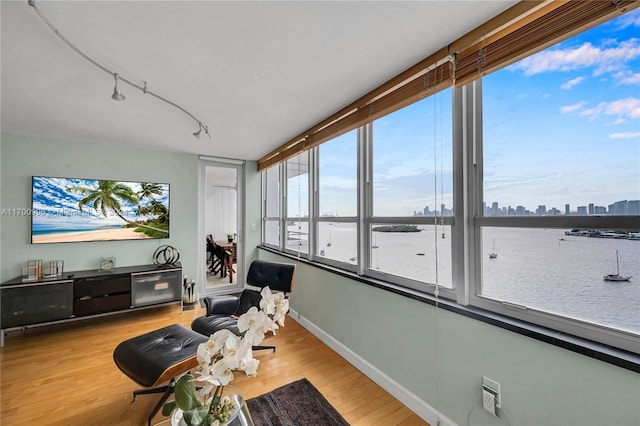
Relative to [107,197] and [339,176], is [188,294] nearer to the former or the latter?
[107,197]

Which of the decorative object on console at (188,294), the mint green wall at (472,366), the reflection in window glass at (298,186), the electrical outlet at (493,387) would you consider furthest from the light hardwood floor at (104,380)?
the reflection in window glass at (298,186)

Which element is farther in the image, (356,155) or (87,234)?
(87,234)

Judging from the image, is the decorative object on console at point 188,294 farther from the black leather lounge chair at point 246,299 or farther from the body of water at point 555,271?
the body of water at point 555,271

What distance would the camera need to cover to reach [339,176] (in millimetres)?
2896

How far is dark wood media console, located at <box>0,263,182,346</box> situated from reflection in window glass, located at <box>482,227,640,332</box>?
383cm

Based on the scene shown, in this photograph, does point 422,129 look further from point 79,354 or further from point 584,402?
point 79,354

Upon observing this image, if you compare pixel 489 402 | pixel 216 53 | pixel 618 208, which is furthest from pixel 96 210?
pixel 618 208

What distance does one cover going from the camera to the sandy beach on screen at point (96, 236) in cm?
329

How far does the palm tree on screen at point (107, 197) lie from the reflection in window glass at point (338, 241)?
2.74 m

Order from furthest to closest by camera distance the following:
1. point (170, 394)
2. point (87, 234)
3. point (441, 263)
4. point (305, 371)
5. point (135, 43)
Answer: point (87, 234) → point (305, 371) → point (170, 394) → point (441, 263) → point (135, 43)

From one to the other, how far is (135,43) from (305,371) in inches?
106

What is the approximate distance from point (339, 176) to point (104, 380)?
9.29 feet

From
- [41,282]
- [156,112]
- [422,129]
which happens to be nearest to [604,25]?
[422,129]

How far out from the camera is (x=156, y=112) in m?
2.56
